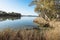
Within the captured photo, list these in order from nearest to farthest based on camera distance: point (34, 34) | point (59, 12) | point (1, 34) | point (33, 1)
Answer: point (1, 34)
point (34, 34)
point (59, 12)
point (33, 1)

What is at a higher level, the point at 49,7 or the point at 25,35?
the point at 49,7

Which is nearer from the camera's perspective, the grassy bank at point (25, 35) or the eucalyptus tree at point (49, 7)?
the grassy bank at point (25, 35)

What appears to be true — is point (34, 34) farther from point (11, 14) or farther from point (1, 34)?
point (11, 14)

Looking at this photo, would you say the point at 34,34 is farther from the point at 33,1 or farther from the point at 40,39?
the point at 33,1

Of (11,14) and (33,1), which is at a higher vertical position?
(33,1)

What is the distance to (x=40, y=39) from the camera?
723 centimetres

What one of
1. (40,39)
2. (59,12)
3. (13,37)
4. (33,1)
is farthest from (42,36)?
(33,1)

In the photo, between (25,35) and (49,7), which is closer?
(25,35)

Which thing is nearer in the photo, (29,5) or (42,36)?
(42,36)

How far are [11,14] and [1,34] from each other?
5617 cm

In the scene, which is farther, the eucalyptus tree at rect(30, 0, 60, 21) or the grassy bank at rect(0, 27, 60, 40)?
the eucalyptus tree at rect(30, 0, 60, 21)

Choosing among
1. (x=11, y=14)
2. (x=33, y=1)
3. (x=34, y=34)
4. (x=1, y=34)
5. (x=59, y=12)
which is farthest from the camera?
(x=11, y=14)

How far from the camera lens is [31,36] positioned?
7238mm

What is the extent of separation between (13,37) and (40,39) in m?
1.18
